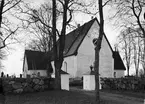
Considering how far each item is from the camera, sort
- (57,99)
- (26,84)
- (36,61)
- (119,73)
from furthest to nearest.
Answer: (36,61), (119,73), (26,84), (57,99)

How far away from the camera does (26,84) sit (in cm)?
1310

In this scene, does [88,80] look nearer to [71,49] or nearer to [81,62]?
[81,62]

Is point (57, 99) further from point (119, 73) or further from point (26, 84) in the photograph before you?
point (119, 73)

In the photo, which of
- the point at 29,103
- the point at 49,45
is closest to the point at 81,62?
the point at 49,45

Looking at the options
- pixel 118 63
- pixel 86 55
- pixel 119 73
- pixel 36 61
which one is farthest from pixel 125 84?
pixel 36 61

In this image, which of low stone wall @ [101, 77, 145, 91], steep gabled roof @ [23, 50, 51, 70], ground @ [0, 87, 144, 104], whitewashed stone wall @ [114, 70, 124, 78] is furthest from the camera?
steep gabled roof @ [23, 50, 51, 70]

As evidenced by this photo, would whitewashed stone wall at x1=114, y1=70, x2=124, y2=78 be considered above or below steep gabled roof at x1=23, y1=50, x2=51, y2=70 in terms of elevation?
below

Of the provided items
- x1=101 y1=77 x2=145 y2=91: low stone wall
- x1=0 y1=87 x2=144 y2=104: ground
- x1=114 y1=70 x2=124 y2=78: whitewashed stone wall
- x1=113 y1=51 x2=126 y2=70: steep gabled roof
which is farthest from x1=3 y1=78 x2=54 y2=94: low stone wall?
x1=113 y1=51 x2=126 y2=70: steep gabled roof

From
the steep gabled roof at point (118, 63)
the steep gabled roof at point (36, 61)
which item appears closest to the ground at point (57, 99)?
the steep gabled roof at point (118, 63)

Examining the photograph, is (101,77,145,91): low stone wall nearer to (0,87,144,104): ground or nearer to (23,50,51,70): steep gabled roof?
(0,87,144,104): ground

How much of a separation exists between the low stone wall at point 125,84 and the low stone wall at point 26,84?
7.62 m

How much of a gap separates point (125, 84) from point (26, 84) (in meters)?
10.5

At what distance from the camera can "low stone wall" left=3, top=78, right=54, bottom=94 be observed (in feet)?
40.8

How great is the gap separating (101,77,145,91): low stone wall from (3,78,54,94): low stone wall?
7615 mm
